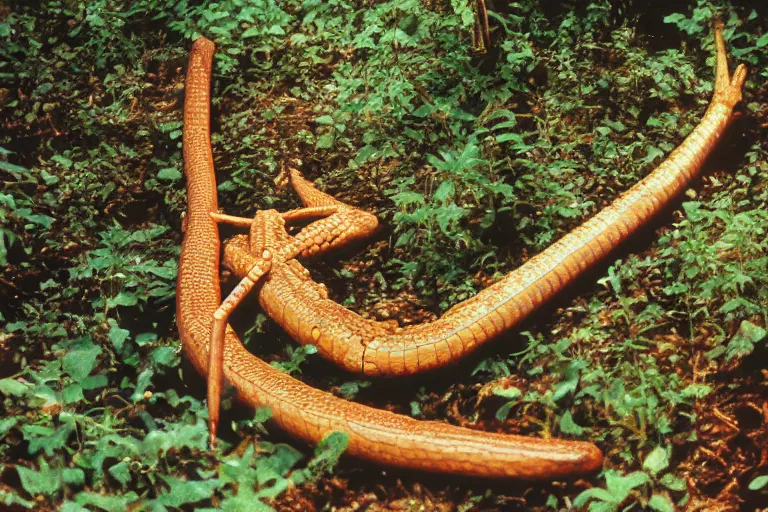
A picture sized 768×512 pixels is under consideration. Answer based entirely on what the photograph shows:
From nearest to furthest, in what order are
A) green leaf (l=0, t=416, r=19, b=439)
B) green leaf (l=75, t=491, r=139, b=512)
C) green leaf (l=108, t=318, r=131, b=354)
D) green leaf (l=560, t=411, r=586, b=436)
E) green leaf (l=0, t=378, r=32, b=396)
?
green leaf (l=75, t=491, r=139, b=512)
green leaf (l=560, t=411, r=586, b=436)
green leaf (l=0, t=416, r=19, b=439)
green leaf (l=0, t=378, r=32, b=396)
green leaf (l=108, t=318, r=131, b=354)

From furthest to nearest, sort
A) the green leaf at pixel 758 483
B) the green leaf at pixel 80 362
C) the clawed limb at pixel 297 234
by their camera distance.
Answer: the clawed limb at pixel 297 234 < the green leaf at pixel 80 362 < the green leaf at pixel 758 483

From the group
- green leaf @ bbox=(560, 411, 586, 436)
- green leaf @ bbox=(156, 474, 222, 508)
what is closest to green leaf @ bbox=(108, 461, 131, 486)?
→ green leaf @ bbox=(156, 474, 222, 508)

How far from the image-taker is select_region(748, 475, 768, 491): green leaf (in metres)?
2.96

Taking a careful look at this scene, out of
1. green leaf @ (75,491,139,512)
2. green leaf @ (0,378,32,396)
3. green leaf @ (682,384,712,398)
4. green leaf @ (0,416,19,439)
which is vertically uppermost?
green leaf @ (682,384,712,398)

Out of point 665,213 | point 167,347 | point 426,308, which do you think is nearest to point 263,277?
point 167,347

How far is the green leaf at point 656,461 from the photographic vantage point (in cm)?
311

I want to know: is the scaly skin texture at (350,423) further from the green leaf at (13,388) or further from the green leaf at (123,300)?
the green leaf at (13,388)

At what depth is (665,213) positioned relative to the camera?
4020 mm

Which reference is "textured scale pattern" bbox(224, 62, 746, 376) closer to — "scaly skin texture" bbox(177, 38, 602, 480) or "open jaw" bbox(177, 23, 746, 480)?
"open jaw" bbox(177, 23, 746, 480)

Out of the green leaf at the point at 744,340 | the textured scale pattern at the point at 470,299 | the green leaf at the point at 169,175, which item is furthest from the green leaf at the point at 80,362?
the green leaf at the point at 744,340

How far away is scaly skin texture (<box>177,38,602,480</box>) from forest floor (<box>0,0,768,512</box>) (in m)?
0.09

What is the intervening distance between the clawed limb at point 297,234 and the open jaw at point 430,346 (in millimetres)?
44

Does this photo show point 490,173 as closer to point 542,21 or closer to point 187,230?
point 542,21

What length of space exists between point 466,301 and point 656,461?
116 cm
